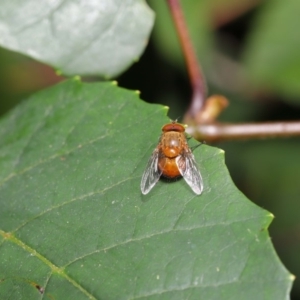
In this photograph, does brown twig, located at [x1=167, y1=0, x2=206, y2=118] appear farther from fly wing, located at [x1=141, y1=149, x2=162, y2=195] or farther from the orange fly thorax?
fly wing, located at [x1=141, y1=149, x2=162, y2=195]

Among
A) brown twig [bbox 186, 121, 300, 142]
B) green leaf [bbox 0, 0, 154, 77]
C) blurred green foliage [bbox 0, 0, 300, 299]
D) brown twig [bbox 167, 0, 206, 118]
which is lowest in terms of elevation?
blurred green foliage [bbox 0, 0, 300, 299]

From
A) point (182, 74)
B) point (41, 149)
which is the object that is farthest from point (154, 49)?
point (41, 149)

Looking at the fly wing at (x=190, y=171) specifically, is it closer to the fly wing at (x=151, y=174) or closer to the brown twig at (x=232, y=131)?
the fly wing at (x=151, y=174)

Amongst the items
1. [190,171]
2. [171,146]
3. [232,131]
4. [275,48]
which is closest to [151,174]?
[190,171]

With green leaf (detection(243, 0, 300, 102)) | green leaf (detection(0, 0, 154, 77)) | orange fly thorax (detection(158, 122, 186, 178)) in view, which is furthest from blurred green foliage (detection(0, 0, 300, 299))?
orange fly thorax (detection(158, 122, 186, 178))

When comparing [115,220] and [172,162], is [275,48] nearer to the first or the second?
[172,162]

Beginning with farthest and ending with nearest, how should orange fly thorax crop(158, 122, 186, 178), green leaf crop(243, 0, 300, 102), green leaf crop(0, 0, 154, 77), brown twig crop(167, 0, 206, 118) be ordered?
green leaf crop(243, 0, 300, 102) < brown twig crop(167, 0, 206, 118) < green leaf crop(0, 0, 154, 77) < orange fly thorax crop(158, 122, 186, 178)

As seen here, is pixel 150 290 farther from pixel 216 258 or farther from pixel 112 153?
pixel 112 153

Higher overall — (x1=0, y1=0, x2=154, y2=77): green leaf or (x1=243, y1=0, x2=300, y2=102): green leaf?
(x1=0, y1=0, x2=154, y2=77): green leaf
